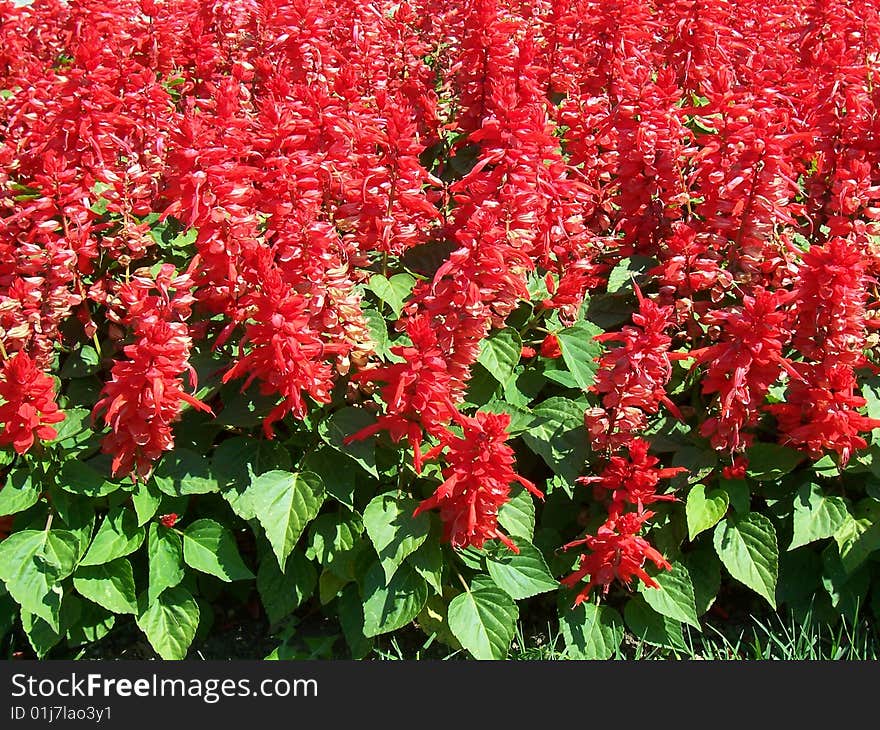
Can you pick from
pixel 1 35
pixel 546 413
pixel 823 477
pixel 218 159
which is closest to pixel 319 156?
pixel 218 159

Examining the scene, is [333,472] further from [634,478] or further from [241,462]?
[634,478]

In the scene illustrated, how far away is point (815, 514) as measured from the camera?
3264mm

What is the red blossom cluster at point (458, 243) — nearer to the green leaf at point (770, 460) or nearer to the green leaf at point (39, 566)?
the green leaf at point (770, 460)

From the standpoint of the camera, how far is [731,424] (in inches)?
124

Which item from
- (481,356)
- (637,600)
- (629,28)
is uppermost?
(629,28)

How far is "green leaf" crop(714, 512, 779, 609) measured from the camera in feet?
10.5

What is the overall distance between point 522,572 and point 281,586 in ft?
2.50

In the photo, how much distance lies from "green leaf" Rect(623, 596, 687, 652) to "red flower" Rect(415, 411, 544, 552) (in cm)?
58

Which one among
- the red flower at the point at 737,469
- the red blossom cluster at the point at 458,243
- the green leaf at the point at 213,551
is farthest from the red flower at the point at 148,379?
the red flower at the point at 737,469

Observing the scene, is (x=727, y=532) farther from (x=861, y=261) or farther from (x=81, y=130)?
(x=81, y=130)

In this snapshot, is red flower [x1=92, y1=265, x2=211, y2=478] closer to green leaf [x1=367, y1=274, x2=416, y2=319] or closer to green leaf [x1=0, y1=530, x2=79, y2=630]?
green leaf [x1=0, y1=530, x2=79, y2=630]

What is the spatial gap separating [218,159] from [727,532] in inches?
75.9

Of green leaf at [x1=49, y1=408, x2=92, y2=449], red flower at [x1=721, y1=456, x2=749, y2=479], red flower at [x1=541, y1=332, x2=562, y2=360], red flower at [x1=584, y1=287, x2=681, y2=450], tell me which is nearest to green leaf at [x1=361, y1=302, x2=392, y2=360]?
red flower at [x1=541, y1=332, x2=562, y2=360]

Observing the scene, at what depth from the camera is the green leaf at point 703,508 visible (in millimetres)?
3160
